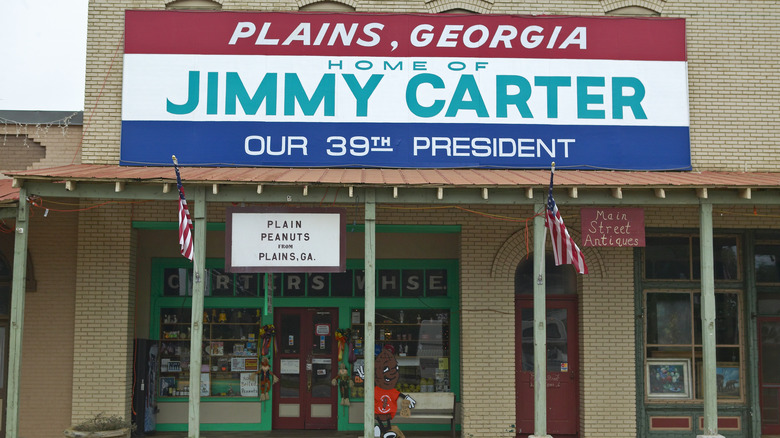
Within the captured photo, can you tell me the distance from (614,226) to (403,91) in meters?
4.26

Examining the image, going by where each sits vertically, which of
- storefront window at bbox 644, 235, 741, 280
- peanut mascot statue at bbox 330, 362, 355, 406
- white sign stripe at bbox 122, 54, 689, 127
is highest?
white sign stripe at bbox 122, 54, 689, 127

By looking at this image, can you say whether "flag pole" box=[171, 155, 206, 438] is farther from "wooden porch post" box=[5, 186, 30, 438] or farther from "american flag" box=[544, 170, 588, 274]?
"american flag" box=[544, 170, 588, 274]

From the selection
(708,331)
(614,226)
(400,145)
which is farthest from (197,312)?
(708,331)

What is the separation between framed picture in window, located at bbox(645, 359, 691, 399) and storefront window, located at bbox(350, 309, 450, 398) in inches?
141

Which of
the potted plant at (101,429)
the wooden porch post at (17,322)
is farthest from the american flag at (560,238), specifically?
the wooden porch post at (17,322)

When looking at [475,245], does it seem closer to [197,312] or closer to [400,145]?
[400,145]

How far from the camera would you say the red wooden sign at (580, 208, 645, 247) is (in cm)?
1127

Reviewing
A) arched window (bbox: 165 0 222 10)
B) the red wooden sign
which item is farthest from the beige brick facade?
the red wooden sign

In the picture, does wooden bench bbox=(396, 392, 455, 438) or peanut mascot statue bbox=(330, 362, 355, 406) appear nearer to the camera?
wooden bench bbox=(396, 392, 455, 438)

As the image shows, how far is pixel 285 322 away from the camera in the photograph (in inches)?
559

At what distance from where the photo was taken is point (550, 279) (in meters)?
13.6

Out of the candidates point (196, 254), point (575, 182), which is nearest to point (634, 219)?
point (575, 182)

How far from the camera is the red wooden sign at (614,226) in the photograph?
37.0ft

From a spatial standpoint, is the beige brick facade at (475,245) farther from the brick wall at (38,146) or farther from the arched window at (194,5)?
the arched window at (194,5)
